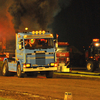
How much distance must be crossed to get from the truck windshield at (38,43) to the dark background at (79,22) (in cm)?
3794

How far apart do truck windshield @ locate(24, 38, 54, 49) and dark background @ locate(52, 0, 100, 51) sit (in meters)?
37.9

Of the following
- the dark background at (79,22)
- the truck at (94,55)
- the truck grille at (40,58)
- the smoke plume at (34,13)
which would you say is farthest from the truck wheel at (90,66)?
the dark background at (79,22)

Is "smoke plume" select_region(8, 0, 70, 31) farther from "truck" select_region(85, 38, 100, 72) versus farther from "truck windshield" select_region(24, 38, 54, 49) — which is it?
"truck windshield" select_region(24, 38, 54, 49)

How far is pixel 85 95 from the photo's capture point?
11.9 meters

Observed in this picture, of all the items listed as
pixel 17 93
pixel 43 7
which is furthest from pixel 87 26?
pixel 17 93

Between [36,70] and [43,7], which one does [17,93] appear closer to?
[36,70]

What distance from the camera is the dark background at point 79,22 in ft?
192

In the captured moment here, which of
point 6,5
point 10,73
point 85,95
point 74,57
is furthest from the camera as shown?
point 6,5

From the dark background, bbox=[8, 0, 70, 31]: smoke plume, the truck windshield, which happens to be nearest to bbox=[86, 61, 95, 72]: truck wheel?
the truck windshield

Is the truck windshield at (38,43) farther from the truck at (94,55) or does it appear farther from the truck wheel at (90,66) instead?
the truck wheel at (90,66)

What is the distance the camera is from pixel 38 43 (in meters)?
19.9

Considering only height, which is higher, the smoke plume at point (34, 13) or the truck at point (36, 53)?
the smoke plume at point (34, 13)

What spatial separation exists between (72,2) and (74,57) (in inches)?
692

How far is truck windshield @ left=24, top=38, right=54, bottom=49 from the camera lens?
19.8 metres
